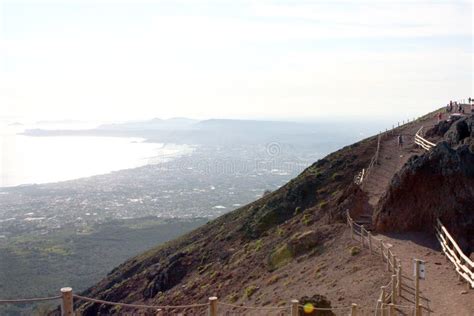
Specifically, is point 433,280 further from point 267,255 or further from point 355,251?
point 267,255

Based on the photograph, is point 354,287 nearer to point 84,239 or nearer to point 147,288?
point 147,288

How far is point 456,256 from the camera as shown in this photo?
1669 cm

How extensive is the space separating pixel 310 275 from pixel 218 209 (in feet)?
526

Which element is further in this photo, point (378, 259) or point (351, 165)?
point (351, 165)

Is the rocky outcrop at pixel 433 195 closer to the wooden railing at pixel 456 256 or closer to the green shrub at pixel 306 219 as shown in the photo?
the wooden railing at pixel 456 256

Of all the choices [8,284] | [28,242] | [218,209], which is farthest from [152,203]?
[8,284]

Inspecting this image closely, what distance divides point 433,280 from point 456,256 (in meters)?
1.38

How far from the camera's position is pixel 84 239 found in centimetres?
12069

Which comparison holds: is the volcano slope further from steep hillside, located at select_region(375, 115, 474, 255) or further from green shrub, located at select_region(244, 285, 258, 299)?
steep hillside, located at select_region(375, 115, 474, 255)

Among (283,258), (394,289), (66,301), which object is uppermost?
(66,301)

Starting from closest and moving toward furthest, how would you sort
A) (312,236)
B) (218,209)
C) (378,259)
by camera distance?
(378,259) → (312,236) → (218,209)

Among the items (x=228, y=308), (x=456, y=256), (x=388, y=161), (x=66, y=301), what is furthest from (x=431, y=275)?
(x=388, y=161)

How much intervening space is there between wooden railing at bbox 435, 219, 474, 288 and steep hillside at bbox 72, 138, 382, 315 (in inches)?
100

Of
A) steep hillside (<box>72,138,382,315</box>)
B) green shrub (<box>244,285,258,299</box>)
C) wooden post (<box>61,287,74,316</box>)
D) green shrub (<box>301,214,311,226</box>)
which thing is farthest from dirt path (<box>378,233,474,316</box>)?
wooden post (<box>61,287,74,316</box>)
